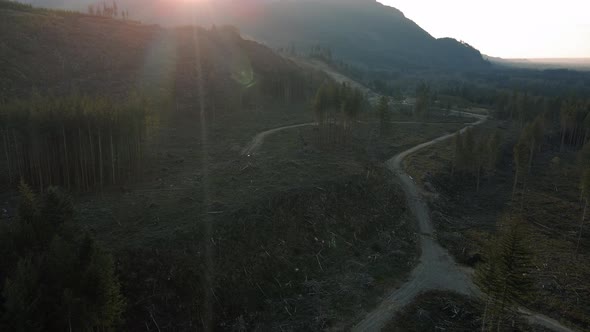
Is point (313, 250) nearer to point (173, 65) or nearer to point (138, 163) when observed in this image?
point (138, 163)

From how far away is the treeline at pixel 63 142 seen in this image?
110 ft

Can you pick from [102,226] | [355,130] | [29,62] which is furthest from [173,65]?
[102,226]

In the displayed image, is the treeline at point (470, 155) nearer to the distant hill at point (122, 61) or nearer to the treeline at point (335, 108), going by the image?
the treeline at point (335, 108)

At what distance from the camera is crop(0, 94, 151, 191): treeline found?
33531mm

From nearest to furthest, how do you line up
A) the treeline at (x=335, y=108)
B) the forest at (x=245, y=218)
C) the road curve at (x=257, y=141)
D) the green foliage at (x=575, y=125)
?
the forest at (x=245, y=218), the road curve at (x=257, y=141), the treeline at (x=335, y=108), the green foliage at (x=575, y=125)

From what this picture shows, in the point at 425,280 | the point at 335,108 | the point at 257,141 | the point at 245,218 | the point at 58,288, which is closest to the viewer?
the point at 58,288

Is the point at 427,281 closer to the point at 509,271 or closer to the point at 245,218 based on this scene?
the point at 509,271

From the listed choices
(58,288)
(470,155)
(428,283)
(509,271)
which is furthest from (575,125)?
(58,288)

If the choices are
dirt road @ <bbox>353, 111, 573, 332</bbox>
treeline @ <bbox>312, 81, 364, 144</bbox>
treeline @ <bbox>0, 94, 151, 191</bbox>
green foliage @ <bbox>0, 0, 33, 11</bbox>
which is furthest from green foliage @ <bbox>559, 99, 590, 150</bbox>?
green foliage @ <bbox>0, 0, 33, 11</bbox>

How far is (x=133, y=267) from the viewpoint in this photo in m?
24.7

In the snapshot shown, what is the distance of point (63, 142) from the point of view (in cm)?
3438

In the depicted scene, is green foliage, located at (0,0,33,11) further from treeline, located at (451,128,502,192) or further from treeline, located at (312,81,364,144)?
treeline, located at (451,128,502,192)

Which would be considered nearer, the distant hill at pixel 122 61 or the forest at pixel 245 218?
the forest at pixel 245 218

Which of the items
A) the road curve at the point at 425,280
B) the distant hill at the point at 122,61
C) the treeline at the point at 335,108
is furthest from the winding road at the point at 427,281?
the distant hill at the point at 122,61
